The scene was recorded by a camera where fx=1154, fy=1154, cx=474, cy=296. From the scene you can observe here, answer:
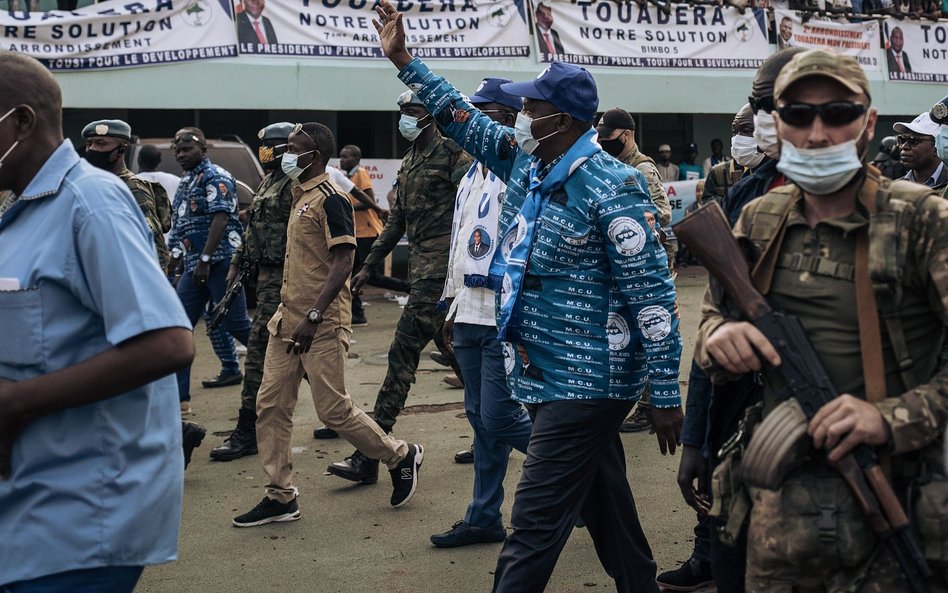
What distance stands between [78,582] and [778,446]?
150cm

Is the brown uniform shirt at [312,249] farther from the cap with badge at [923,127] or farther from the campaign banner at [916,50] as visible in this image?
the campaign banner at [916,50]

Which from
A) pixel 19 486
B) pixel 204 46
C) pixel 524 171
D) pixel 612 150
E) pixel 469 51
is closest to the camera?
pixel 19 486

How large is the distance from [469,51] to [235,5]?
3.14 m

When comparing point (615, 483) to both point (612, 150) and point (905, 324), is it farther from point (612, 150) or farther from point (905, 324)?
point (612, 150)

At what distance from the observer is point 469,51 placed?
15328 mm

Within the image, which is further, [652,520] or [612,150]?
[612,150]

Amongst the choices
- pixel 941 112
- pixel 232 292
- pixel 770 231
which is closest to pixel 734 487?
pixel 770 231

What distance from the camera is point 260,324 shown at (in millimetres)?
6457

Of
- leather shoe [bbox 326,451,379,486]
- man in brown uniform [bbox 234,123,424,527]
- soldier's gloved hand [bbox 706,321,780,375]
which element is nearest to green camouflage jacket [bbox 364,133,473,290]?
man in brown uniform [bbox 234,123,424,527]

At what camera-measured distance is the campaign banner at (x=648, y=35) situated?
15.9 metres

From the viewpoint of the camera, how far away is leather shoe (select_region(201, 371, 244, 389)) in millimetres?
8922

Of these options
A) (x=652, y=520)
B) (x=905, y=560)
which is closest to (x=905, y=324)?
(x=905, y=560)

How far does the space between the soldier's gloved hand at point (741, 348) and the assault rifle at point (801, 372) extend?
3 cm

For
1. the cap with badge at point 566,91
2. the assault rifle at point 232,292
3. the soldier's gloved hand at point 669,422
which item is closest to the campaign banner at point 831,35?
the assault rifle at point 232,292
